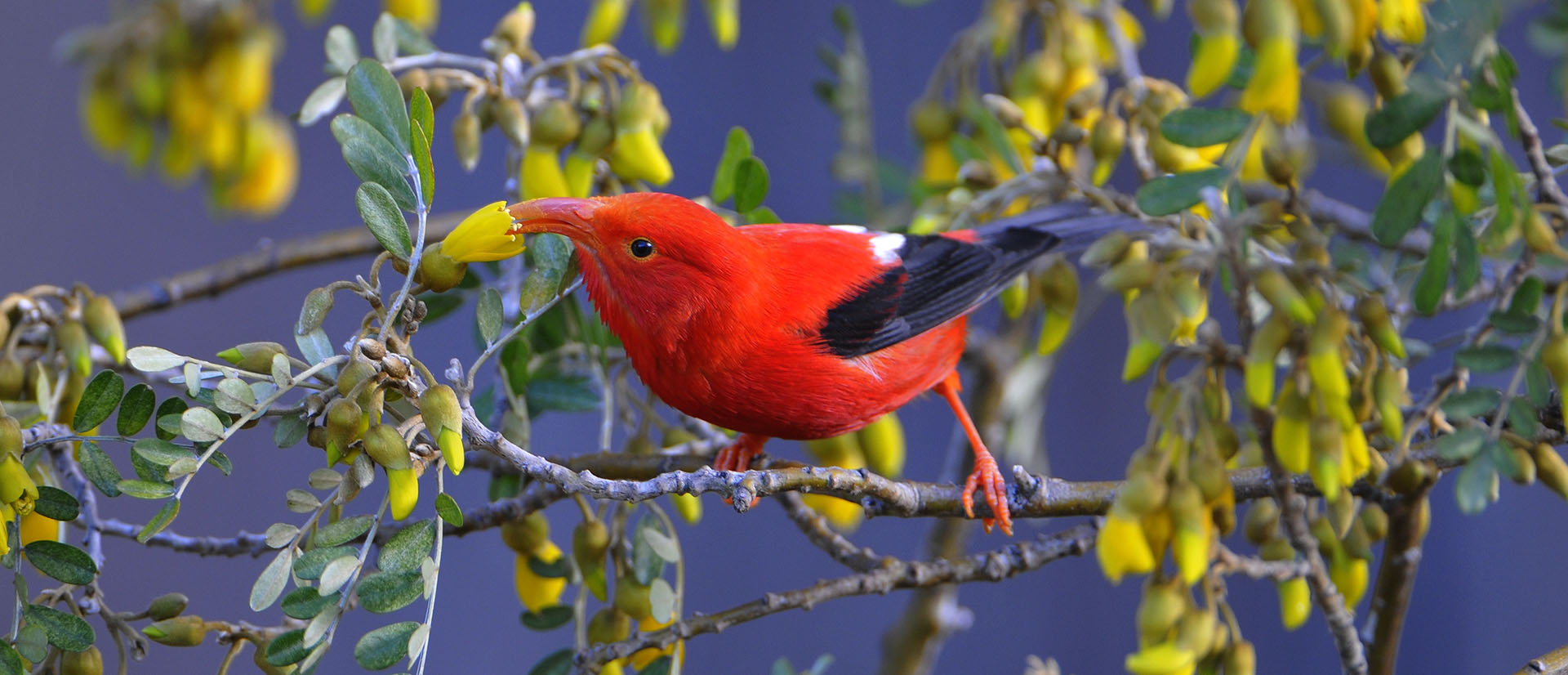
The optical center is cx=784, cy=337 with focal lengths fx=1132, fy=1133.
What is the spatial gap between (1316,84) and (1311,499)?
617 mm

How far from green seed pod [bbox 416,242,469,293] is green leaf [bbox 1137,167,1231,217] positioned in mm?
578

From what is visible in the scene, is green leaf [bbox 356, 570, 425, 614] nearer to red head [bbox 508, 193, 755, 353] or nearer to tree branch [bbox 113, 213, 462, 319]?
red head [bbox 508, 193, 755, 353]

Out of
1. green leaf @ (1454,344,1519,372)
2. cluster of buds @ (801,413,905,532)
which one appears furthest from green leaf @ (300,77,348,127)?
green leaf @ (1454,344,1519,372)

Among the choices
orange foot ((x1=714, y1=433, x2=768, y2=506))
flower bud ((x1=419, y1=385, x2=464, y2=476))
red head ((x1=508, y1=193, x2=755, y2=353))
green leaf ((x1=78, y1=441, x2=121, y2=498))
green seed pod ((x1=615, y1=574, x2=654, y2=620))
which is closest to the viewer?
flower bud ((x1=419, y1=385, x2=464, y2=476))

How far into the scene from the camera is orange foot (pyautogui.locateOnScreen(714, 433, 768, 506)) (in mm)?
1451

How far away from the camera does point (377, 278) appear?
0.92 metres

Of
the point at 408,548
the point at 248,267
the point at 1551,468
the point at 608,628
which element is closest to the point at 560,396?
the point at 608,628

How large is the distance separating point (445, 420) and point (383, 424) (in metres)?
0.06

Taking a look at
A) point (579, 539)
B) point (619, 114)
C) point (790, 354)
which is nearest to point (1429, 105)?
point (790, 354)

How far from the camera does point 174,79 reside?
1.60 metres

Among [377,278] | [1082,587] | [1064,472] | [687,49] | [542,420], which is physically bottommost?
[1082,587]

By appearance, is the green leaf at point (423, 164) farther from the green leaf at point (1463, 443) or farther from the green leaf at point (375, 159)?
the green leaf at point (1463, 443)

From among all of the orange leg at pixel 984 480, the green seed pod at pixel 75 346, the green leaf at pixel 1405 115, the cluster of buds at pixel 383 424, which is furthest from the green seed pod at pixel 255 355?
the green leaf at pixel 1405 115

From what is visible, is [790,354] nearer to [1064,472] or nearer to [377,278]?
[377,278]
